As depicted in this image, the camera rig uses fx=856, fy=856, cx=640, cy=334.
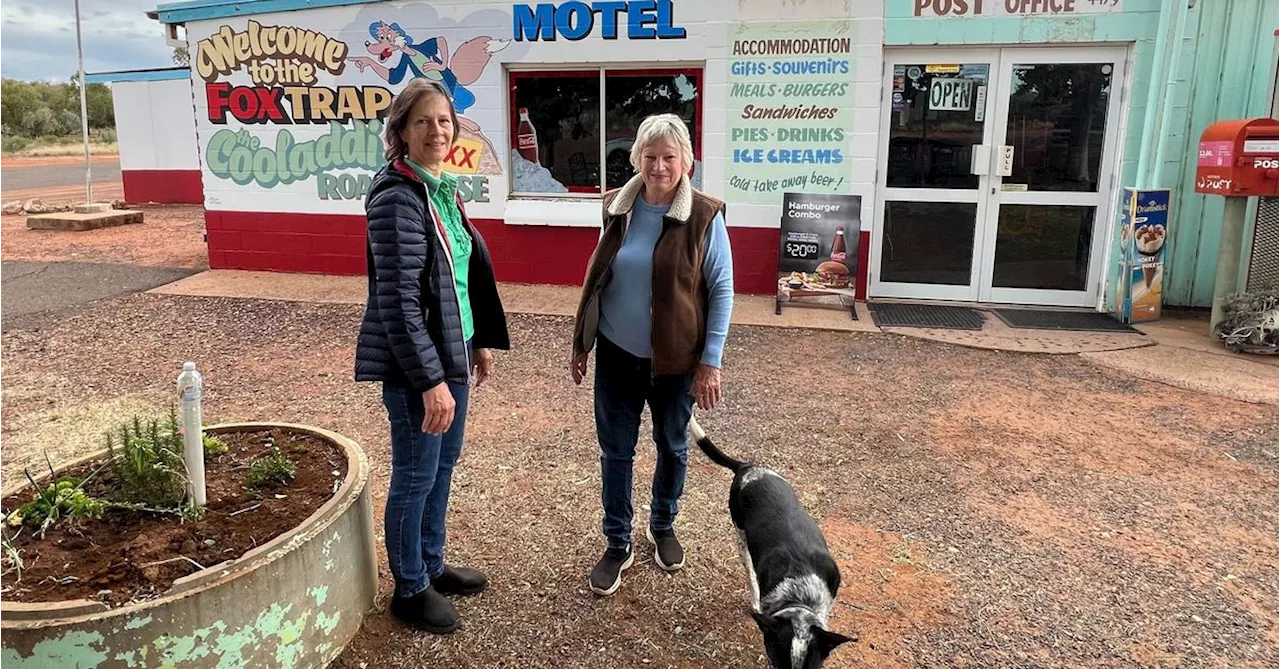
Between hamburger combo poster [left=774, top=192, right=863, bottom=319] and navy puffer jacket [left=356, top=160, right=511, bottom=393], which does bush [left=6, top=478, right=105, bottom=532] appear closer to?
navy puffer jacket [left=356, top=160, right=511, bottom=393]

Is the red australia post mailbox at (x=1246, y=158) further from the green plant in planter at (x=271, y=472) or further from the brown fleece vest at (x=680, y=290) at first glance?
the green plant in planter at (x=271, y=472)

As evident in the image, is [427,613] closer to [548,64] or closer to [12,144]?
[548,64]

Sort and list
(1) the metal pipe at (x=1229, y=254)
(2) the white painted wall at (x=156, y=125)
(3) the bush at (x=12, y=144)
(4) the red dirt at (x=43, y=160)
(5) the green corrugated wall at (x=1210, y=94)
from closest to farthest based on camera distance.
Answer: (1) the metal pipe at (x=1229, y=254), (5) the green corrugated wall at (x=1210, y=94), (2) the white painted wall at (x=156, y=125), (4) the red dirt at (x=43, y=160), (3) the bush at (x=12, y=144)

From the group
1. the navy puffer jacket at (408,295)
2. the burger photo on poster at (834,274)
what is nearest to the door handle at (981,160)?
the burger photo on poster at (834,274)

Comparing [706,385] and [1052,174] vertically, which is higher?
[1052,174]

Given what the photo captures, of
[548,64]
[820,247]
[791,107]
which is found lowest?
[820,247]

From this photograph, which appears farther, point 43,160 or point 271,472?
point 43,160

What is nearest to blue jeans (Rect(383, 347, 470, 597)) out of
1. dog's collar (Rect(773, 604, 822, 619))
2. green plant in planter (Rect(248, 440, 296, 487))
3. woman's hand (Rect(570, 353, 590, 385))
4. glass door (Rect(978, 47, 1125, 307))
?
green plant in planter (Rect(248, 440, 296, 487))

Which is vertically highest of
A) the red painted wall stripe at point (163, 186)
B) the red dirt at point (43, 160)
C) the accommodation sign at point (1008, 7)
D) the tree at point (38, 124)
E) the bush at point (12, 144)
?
the tree at point (38, 124)

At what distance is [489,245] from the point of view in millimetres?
8570

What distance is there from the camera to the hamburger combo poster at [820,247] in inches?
294

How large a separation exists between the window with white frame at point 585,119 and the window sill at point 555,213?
17 centimetres

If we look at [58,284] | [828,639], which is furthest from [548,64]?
[828,639]

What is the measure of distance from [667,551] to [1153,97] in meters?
6.11
